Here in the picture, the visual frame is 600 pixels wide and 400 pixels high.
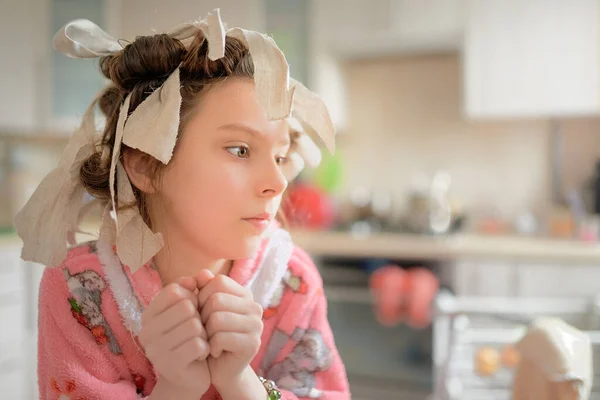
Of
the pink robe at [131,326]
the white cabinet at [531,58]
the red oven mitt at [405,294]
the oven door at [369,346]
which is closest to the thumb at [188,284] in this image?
the pink robe at [131,326]

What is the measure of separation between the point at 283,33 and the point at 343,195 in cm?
78

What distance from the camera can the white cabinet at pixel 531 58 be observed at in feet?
6.88

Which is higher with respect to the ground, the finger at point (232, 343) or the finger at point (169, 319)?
the finger at point (169, 319)

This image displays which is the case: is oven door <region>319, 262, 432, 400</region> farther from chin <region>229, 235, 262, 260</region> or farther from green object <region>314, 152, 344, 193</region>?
chin <region>229, 235, 262, 260</region>

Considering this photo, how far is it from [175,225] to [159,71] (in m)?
0.13

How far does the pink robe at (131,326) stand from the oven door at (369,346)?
1.55 meters

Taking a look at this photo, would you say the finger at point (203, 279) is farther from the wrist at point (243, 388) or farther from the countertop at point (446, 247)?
the countertop at point (446, 247)

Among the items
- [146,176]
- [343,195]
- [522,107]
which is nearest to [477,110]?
[522,107]

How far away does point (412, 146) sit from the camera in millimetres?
2625

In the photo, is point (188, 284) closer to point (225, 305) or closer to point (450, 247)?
point (225, 305)

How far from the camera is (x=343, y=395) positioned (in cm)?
58

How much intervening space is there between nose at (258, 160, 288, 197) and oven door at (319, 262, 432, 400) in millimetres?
1678

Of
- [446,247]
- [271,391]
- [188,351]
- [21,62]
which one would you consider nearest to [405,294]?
[446,247]

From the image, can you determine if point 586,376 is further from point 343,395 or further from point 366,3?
point 366,3
